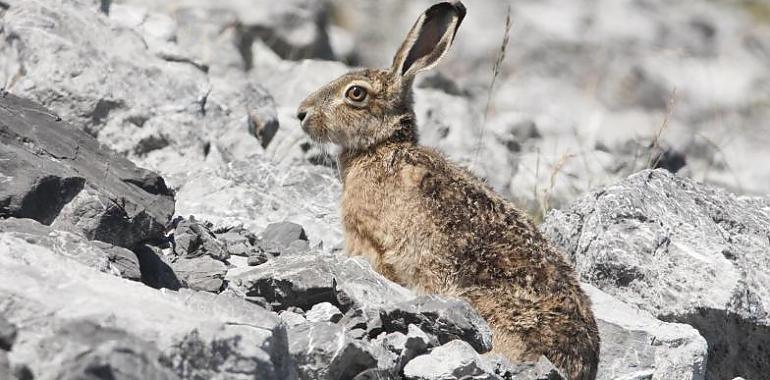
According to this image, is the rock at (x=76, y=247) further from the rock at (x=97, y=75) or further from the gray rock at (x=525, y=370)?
the rock at (x=97, y=75)

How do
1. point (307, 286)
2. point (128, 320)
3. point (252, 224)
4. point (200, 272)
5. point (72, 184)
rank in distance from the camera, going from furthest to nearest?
point (252, 224), point (200, 272), point (307, 286), point (72, 184), point (128, 320)

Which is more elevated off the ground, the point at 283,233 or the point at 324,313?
the point at 324,313

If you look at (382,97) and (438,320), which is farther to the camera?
(382,97)

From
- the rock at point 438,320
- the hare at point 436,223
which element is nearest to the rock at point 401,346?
the rock at point 438,320

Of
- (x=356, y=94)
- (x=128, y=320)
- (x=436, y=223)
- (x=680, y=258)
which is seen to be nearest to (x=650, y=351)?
(x=680, y=258)

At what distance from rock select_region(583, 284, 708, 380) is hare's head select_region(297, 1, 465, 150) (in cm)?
250

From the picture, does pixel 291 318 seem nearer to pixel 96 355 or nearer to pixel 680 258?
pixel 96 355

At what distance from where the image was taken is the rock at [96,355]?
4.44 metres

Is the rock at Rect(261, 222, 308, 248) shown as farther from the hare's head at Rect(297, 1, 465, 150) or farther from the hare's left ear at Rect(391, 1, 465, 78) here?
the hare's left ear at Rect(391, 1, 465, 78)

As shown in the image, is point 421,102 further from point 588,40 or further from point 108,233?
point 588,40

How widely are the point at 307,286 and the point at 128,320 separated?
233cm

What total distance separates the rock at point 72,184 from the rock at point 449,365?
204cm

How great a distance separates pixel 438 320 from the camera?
6.64 meters

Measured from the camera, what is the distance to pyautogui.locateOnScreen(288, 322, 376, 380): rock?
591cm
